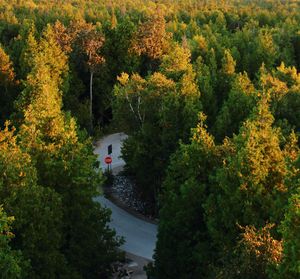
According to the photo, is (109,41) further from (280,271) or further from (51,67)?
(280,271)

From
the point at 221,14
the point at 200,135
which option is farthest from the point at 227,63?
the point at 221,14

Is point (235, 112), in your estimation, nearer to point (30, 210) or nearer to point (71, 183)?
point (71, 183)

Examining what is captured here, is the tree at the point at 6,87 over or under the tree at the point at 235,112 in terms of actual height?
over

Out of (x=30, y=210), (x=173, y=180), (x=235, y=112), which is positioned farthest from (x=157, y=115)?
(x=30, y=210)

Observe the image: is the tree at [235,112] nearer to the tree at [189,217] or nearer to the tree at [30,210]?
the tree at [189,217]

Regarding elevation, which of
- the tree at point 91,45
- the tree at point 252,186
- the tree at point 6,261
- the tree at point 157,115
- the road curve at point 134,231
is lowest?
the road curve at point 134,231

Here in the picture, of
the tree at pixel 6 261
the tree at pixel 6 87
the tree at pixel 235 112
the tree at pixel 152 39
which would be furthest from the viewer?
the tree at pixel 152 39

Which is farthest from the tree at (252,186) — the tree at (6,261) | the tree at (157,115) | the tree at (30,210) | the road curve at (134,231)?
the tree at (157,115)

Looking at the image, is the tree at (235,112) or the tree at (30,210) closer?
the tree at (30,210)

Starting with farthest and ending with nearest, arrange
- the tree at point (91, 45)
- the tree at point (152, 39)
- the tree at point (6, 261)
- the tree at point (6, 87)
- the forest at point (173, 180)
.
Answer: the tree at point (152, 39), the tree at point (91, 45), the tree at point (6, 87), the forest at point (173, 180), the tree at point (6, 261)

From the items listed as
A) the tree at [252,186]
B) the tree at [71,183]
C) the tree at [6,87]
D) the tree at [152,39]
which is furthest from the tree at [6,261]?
the tree at [152,39]

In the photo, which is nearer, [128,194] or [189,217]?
[189,217]
